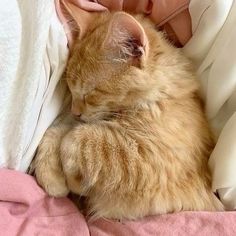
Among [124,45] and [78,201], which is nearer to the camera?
[124,45]

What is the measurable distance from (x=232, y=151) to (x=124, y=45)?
1.18 ft

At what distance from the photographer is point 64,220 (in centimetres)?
114

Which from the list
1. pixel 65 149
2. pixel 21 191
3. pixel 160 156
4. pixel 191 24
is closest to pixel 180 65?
pixel 191 24

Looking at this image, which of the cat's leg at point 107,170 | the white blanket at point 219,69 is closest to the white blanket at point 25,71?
the cat's leg at point 107,170

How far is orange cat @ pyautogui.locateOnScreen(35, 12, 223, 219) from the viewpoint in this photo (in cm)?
114

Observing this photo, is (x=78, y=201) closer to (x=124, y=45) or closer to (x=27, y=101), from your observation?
(x=27, y=101)

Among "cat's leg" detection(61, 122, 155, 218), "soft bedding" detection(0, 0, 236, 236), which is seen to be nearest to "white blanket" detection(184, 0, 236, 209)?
"soft bedding" detection(0, 0, 236, 236)

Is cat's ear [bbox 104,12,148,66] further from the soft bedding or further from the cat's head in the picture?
the soft bedding

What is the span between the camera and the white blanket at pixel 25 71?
1.09 m

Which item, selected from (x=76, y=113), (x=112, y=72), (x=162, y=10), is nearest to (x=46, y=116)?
(x=76, y=113)

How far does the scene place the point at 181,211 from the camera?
46.1 inches

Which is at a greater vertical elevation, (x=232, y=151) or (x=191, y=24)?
(x=191, y=24)

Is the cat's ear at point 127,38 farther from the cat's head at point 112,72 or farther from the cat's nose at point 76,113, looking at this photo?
the cat's nose at point 76,113

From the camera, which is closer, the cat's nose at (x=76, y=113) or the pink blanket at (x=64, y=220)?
the pink blanket at (x=64, y=220)
